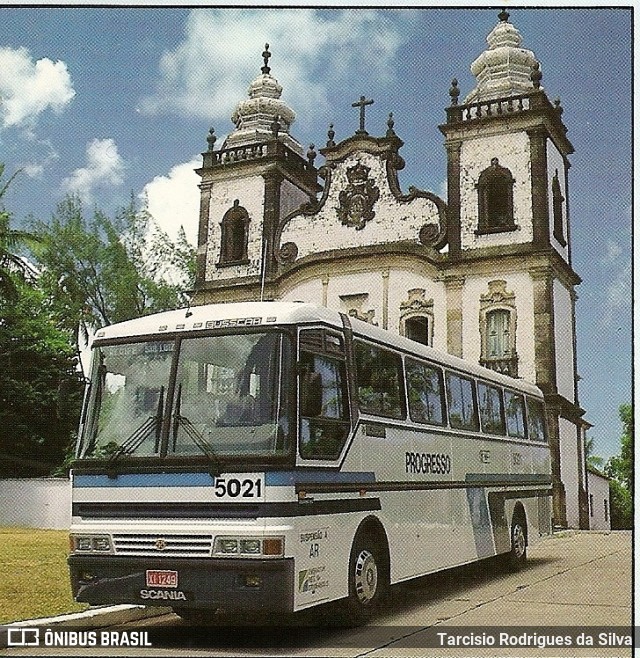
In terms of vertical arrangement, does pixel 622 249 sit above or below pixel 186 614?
above

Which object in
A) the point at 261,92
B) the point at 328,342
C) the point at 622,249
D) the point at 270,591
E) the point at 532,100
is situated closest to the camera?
the point at 270,591

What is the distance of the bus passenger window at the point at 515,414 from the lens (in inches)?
461

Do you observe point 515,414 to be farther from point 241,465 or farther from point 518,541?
point 241,465

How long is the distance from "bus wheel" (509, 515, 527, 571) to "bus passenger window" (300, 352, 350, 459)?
15.4ft

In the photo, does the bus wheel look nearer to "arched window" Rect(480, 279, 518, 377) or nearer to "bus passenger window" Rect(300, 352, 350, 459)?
"arched window" Rect(480, 279, 518, 377)

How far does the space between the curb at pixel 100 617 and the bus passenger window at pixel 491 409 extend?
3.99 meters

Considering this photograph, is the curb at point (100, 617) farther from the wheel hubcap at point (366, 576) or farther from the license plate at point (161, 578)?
the wheel hubcap at point (366, 576)

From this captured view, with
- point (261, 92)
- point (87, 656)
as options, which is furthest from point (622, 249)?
point (87, 656)

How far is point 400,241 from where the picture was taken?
538 inches

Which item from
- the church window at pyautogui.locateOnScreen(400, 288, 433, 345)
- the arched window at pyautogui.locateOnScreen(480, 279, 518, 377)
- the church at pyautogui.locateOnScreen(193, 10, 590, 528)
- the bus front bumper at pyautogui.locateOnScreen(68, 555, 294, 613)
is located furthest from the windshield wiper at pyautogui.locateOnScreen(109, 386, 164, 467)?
the arched window at pyautogui.locateOnScreen(480, 279, 518, 377)

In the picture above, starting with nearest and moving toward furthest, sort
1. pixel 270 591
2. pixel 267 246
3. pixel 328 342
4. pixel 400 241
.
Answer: pixel 270 591 → pixel 328 342 → pixel 267 246 → pixel 400 241

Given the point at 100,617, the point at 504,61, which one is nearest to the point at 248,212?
the point at 504,61

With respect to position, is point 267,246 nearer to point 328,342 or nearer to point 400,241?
point 400,241

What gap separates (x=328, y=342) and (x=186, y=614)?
2.44 m
